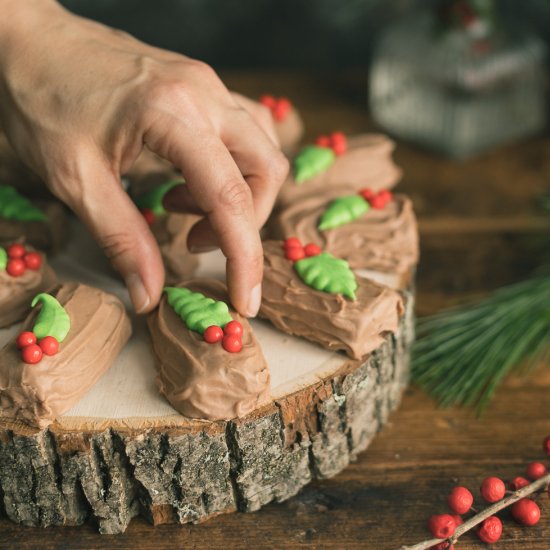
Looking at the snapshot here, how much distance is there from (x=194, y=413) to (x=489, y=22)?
1.67 meters

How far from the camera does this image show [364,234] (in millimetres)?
1897

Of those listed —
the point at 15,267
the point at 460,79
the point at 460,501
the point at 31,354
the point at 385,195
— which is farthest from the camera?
the point at 460,79

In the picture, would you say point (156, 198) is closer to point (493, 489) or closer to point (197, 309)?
point (197, 309)

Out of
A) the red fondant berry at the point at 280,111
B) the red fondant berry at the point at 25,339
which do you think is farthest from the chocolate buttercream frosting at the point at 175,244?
the red fondant berry at the point at 280,111

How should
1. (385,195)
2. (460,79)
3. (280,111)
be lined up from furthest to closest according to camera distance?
(460,79) < (280,111) < (385,195)

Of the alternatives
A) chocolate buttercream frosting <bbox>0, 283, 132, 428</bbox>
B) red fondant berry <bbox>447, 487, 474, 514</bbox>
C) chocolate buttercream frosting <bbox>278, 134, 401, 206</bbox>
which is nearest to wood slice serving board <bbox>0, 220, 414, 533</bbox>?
chocolate buttercream frosting <bbox>0, 283, 132, 428</bbox>

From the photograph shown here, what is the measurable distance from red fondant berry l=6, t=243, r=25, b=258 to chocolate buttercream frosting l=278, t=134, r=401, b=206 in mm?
557

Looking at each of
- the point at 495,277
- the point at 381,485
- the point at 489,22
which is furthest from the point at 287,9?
the point at 381,485

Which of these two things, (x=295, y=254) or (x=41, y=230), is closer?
(x=295, y=254)

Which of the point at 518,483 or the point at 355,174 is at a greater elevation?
the point at 355,174

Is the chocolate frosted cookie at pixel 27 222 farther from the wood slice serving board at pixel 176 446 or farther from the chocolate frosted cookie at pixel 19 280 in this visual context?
the wood slice serving board at pixel 176 446

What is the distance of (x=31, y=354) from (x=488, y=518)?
83 cm

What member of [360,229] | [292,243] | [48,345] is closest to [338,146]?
[360,229]

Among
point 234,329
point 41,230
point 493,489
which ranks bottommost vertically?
point 493,489
